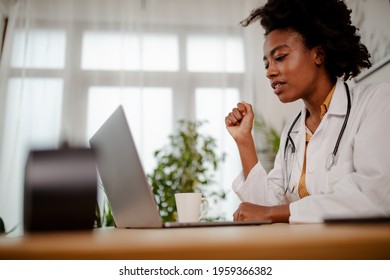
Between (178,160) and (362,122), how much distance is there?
1634 mm

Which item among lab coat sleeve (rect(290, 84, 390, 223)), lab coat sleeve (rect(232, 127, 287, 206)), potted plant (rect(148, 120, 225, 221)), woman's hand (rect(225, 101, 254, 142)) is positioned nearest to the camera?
lab coat sleeve (rect(290, 84, 390, 223))

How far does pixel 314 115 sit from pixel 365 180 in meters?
0.54

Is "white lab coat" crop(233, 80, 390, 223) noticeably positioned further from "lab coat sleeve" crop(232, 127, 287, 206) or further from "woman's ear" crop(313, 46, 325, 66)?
"woman's ear" crop(313, 46, 325, 66)

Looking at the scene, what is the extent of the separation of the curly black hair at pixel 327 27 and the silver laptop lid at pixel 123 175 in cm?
90

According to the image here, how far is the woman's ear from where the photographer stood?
1.26 m

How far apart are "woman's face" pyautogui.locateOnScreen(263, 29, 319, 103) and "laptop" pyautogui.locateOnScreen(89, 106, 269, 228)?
29.8 inches

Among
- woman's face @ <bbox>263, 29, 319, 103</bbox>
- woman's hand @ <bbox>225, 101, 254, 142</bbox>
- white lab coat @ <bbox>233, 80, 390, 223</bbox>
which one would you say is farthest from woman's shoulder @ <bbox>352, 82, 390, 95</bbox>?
woman's hand @ <bbox>225, 101, 254, 142</bbox>

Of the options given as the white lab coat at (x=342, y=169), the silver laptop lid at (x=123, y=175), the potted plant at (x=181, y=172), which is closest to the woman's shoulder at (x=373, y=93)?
the white lab coat at (x=342, y=169)

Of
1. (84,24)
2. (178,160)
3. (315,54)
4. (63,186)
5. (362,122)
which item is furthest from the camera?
(84,24)

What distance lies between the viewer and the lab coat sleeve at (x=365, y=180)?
27.4 inches

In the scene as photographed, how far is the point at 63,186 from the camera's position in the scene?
1.74ft

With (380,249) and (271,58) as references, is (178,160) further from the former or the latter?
(380,249)

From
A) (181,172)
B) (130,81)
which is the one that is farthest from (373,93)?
(130,81)

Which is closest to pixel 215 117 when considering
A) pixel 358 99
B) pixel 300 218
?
pixel 358 99
